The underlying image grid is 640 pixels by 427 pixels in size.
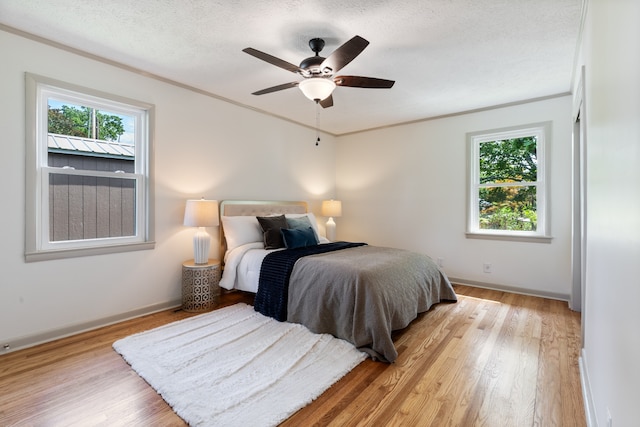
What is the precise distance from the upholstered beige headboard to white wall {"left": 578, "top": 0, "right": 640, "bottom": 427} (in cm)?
347

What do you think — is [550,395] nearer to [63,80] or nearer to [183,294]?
[183,294]

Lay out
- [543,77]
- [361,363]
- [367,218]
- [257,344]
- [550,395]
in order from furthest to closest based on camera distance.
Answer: [367,218]
[543,77]
[257,344]
[361,363]
[550,395]

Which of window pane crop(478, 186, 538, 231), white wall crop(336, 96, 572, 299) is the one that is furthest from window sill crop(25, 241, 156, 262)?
window pane crop(478, 186, 538, 231)

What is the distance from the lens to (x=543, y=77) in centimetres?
316

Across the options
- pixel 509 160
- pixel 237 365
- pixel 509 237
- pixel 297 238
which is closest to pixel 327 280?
pixel 237 365

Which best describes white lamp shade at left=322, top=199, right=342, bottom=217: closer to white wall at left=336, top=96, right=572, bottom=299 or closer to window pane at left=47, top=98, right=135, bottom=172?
white wall at left=336, top=96, right=572, bottom=299

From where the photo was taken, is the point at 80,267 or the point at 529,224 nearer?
the point at 80,267

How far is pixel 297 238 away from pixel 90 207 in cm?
210

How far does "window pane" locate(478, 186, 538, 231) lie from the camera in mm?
3910

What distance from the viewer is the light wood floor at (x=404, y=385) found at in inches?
64.2

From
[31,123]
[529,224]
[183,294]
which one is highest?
[31,123]

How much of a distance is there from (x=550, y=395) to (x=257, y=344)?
6.60 feet

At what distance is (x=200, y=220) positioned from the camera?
321cm

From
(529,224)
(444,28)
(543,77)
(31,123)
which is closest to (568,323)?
(529,224)
